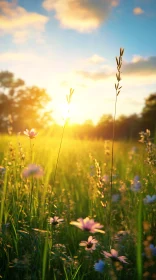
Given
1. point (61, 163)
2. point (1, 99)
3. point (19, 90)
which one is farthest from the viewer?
point (19, 90)

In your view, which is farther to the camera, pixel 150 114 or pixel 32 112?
pixel 32 112

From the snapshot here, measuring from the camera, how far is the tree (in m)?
30.4

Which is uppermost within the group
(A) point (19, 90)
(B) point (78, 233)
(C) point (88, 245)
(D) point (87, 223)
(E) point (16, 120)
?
(A) point (19, 90)

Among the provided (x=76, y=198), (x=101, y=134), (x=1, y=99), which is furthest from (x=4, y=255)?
(x=1, y=99)

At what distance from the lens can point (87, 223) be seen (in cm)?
150

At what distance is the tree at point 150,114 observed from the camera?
30.4 meters

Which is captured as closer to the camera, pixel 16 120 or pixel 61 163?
pixel 61 163

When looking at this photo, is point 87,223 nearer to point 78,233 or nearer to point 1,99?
point 78,233

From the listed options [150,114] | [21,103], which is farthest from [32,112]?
[150,114]

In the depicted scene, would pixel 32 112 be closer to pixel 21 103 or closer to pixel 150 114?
pixel 21 103

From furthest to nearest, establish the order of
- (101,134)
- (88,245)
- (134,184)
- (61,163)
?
(101,134), (61,163), (134,184), (88,245)

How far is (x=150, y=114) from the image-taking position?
31062 millimetres

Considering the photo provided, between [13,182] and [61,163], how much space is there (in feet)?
13.6

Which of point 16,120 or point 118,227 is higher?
point 16,120
